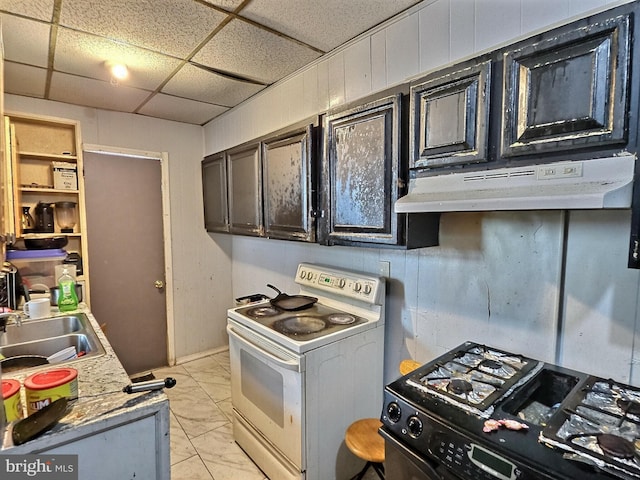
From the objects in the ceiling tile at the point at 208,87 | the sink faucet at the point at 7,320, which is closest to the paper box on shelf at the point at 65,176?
the ceiling tile at the point at 208,87

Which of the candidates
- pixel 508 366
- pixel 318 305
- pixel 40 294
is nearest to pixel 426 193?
pixel 508 366

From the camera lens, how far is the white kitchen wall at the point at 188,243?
10.0ft

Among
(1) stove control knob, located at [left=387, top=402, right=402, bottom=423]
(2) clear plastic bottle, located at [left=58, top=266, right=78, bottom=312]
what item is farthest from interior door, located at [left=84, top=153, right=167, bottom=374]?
(1) stove control knob, located at [left=387, top=402, right=402, bottom=423]

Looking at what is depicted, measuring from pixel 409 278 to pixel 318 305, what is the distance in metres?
0.67

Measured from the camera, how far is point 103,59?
1.99 meters

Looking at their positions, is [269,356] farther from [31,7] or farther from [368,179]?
[31,7]

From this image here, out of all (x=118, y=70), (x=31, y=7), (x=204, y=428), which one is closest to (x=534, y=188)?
(x=31, y=7)

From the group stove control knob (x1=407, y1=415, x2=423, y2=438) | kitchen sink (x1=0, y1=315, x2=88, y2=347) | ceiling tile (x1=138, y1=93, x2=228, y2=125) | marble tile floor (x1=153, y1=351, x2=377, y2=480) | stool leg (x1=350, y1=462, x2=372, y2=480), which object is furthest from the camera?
ceiling tile (x1=138, y1=93, x2=228, y2=125)

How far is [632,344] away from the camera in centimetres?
113

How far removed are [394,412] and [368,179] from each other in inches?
39.2

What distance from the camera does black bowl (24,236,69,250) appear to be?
236 centimetres

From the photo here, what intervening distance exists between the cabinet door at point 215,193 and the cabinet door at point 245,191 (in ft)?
0.39

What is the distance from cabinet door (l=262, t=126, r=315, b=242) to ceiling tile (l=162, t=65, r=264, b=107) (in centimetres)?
56

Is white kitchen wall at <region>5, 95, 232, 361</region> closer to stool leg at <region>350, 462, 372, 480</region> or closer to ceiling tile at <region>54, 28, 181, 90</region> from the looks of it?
ceiling tile at <region>54, 28, 181, 90</region>
